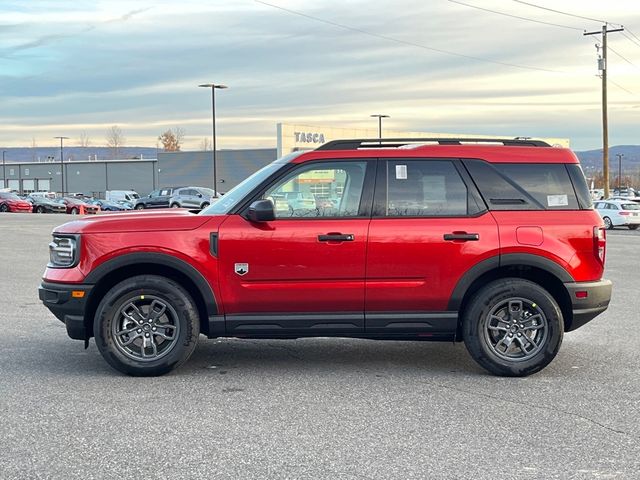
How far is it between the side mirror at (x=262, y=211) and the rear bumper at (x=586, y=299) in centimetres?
256

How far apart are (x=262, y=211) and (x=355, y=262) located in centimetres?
→ 88

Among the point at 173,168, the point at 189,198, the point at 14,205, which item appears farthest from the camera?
the point at 173,168

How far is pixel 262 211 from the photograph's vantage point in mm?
6270

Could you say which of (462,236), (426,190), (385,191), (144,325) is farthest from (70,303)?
(462,236)

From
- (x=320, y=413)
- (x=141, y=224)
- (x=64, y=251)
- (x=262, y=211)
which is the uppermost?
(x=262, y=211)

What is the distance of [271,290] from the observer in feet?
21.0

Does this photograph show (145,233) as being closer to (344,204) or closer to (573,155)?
(344,204)

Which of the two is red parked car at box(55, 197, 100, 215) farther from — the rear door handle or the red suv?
the rear door handle

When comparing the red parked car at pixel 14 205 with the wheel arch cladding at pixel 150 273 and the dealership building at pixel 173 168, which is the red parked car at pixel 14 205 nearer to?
the dealership building at pixel 173 168

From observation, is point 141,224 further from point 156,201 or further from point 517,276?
point 156,201

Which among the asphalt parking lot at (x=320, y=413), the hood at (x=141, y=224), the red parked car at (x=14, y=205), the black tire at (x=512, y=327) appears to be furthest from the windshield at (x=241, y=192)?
the red parked car at (x=14, y=205)

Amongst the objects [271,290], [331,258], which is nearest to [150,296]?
[271,290]

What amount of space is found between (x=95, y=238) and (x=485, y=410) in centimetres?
340

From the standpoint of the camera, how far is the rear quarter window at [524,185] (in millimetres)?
6676
